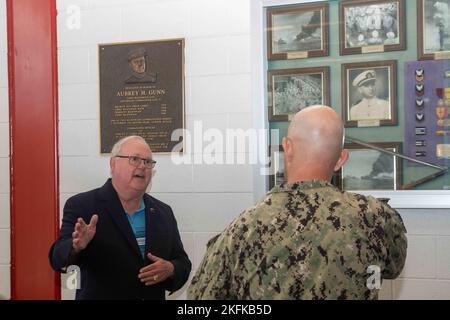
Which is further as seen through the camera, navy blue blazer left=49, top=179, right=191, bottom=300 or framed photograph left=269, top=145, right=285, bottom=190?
framed photograph left=269, top=145, right=285, bottom=190

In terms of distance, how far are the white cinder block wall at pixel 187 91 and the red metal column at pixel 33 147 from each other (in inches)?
2.3

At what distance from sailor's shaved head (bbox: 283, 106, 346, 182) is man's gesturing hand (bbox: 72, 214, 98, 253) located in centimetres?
89

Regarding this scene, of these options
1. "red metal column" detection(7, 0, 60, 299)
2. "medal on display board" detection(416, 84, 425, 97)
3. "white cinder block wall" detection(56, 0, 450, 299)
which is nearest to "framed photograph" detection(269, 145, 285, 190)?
"white cinder block wall" detection(56, 0, 450, 299)

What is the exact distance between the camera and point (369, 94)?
Result: 231cm

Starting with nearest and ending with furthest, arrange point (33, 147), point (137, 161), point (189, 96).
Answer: point (137, 161)
point (189, 96)
point (33, 147)

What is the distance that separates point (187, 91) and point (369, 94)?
869 mm

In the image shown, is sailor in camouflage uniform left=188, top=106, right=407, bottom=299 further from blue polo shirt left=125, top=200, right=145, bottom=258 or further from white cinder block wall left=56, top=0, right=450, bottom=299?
white cinder block wall left=56, top=0, right=450, bottom=299

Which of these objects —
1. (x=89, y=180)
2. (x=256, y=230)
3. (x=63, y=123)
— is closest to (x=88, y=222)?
(x=89, y=180)

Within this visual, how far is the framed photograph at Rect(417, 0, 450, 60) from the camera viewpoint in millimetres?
2212

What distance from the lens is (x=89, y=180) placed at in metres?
2.64

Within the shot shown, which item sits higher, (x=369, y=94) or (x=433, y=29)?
(x=433, y=29)

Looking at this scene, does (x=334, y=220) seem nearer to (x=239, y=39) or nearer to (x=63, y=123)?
(x=239, y=39)

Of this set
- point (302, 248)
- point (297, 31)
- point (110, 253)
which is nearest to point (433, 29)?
point (297, 31)

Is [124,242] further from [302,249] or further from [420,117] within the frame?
[420,117]
